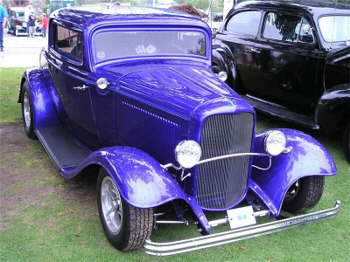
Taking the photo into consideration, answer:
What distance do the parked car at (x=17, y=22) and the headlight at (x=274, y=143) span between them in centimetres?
2499

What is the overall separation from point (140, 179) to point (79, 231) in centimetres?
99

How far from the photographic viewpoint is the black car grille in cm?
326

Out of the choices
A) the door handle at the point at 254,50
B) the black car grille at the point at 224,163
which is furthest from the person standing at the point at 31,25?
the black car grille at the point at 224,163

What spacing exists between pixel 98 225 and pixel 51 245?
1.49 feet

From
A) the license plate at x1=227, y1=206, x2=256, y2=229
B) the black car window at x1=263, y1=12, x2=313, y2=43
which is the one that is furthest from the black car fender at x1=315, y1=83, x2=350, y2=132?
the license plate at x1=227, y1=206, x2=256, y2=229

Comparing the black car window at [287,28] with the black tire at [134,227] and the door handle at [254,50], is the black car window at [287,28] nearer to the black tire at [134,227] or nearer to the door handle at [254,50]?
the door handle at [254,50]

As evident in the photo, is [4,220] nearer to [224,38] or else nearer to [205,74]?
[205,74]

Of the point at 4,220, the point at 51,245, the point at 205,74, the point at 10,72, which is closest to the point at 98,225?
the point at 51,245

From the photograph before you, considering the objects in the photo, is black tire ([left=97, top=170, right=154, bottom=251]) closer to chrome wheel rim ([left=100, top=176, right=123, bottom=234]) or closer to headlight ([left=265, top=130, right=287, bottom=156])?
chrome wheel rim ([left=100, top=176, right=123, bottom=234])

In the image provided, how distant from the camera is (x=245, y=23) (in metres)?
7.63

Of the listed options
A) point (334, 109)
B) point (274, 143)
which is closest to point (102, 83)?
point (274, 143)

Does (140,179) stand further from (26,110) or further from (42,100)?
(26,110)

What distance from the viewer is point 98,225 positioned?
12.3ft

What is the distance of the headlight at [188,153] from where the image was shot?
3.03 meters
